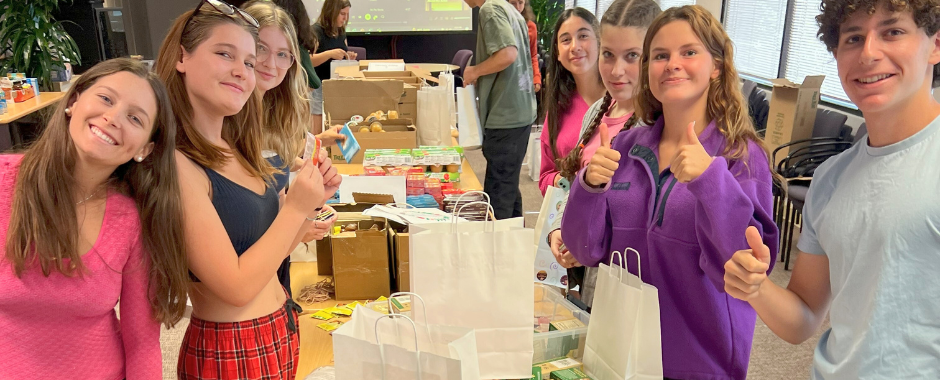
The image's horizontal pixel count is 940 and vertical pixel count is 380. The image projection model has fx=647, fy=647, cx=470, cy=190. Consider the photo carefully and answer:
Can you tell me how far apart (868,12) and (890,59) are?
83 mm

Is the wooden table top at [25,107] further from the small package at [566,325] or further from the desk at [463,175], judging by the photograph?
the small package at [566,325]

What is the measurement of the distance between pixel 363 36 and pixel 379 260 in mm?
7823

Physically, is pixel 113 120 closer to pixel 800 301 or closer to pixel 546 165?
pixel 800 301

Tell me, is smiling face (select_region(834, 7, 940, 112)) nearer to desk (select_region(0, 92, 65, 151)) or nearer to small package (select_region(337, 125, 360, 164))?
small package (select_region(337, 125, 360, 164))

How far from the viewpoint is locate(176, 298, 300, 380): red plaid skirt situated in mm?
1423

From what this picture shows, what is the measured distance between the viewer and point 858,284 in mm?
1070

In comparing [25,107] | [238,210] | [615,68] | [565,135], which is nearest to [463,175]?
[565,135]

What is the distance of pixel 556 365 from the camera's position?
61.5 inches

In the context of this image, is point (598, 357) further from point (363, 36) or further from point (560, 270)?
point (363, 36)

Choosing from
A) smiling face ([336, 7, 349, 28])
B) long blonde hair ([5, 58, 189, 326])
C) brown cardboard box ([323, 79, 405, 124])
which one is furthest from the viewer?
smiling face ([336, 7, 349, 28])

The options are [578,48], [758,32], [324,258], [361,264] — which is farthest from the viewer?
[758,32]

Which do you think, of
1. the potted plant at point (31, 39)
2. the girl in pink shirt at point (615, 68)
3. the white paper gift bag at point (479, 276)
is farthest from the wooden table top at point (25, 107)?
the white paper gift bag at point (479, 276)

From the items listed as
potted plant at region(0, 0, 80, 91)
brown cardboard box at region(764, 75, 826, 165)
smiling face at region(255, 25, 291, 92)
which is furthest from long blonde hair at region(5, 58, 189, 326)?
potted plant at region(0, 0, 80, 91)

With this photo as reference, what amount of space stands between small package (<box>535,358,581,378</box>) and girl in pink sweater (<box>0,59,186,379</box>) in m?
0.82
